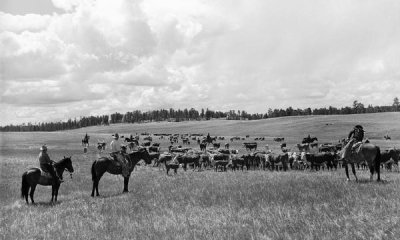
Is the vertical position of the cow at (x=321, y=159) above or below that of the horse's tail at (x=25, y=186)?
below

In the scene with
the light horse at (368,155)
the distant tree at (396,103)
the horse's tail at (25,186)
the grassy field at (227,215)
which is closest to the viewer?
the grassy field at (227,215)

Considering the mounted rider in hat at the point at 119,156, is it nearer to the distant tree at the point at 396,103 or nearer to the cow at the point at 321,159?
the cow at the point at 321,159

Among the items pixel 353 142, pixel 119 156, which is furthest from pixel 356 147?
pixel 119 156

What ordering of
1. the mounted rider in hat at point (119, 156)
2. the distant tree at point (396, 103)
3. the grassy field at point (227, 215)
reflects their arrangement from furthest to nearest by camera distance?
the distant tree at point (396, 103)
the mounted rider in hat at point (119, 156)
the grassy field at point (227, 215)

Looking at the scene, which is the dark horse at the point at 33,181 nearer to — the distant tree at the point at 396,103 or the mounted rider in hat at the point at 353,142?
the mounted rider in hat at the point at 353,142

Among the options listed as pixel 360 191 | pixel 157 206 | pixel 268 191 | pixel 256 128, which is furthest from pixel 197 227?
pixel 256 128

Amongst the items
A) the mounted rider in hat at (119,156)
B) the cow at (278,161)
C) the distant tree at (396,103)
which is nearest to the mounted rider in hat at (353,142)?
the mounted rider in hat at (119,156)

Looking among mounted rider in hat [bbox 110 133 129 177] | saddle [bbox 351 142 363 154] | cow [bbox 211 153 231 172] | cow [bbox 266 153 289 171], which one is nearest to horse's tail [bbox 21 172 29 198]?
mounted rider in hat [bbox 110 133 129 177]

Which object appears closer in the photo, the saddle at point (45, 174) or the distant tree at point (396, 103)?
the saddle at point (45, 174)

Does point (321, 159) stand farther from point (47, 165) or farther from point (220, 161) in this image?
point (47, 165)

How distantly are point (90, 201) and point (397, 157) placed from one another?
75.4ft

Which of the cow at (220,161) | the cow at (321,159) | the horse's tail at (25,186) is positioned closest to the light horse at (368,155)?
the cow at (321,159)

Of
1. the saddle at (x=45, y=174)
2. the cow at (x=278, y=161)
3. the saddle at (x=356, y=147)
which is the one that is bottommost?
the cow at (x=278, y=161)

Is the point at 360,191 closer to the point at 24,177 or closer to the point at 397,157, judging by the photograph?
the point at 24,177
